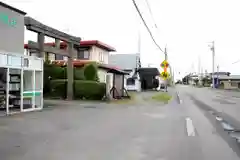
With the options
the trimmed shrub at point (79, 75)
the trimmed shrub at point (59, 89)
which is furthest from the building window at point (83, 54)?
the trimmed shrub at point (59, 89)

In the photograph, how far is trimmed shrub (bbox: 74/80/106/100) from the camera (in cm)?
2253

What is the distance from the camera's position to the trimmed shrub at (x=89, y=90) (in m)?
22.5

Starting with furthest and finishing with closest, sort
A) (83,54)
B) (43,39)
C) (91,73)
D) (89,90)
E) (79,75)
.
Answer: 1. (83,54)
2. (79,75)
3. (91,73)
4. (89,90)
5. (43,39)

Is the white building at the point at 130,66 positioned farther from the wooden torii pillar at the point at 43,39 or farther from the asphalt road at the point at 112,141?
the asphalt road at the point at 112,141

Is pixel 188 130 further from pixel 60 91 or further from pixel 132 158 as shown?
pixel 60 91

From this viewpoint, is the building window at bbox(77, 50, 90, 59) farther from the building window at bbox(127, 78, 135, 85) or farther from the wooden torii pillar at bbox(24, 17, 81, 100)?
the wooden torii pillar at bbox(24, 17, 81, 100)

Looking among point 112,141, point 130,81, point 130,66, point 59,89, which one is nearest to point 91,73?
point 59,89

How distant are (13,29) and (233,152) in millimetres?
12890

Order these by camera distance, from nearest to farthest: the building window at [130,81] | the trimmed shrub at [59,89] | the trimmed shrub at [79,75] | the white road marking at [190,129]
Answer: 1. the white road marking at [190,129]
2. the trimmed shrub at [59,89]
3. the trimmed shrub at [79,75]
4. the building window at [130,81]

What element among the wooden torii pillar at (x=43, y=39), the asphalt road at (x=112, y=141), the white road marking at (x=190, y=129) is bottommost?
the white road marking at (x=190, y=129)

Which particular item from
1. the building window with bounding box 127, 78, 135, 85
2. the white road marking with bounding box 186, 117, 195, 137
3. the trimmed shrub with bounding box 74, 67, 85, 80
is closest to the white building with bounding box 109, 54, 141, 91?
the building window with bounding box 127, 78, 135, 85

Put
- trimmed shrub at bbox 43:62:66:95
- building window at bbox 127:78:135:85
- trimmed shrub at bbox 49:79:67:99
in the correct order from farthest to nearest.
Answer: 1. building window at bbox 127:78:135:85
2. trimmed shrub at bbox 43:62:66:95
3. trimmed shrub at bbox 49:79:67:99

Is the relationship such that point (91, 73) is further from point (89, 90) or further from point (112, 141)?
point (112, 141)

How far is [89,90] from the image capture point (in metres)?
22.7
